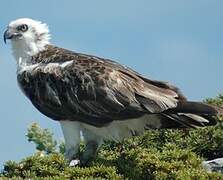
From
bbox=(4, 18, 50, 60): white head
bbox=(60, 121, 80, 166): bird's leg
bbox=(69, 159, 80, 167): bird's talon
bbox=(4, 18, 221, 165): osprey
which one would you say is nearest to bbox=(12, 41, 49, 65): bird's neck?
bbox=(4, 18, 50, 60): white head

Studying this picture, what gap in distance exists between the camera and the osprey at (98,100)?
14.0 metres

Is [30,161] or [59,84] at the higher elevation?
[59,84]

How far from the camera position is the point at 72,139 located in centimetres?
1416

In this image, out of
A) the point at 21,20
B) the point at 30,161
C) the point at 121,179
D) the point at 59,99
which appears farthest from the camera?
the point at 21,20

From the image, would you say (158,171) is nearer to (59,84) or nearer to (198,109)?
(198,109)

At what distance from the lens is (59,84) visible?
14.7 meters

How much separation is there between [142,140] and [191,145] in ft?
4.13

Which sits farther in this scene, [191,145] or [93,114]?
[191,145]

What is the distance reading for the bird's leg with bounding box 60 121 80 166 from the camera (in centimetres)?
1416

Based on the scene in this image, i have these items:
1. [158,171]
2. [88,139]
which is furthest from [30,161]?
[158,171]

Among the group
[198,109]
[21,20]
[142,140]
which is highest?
[21,20]

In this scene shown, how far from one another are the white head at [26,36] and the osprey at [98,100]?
28 centimetres

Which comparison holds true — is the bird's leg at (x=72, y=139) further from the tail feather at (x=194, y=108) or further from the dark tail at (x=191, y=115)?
the tail feather at (x=194, y=108)

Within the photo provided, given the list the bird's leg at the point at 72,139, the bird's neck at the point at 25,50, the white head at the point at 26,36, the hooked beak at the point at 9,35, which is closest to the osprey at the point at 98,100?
the bird's leg at the point at 72,139
